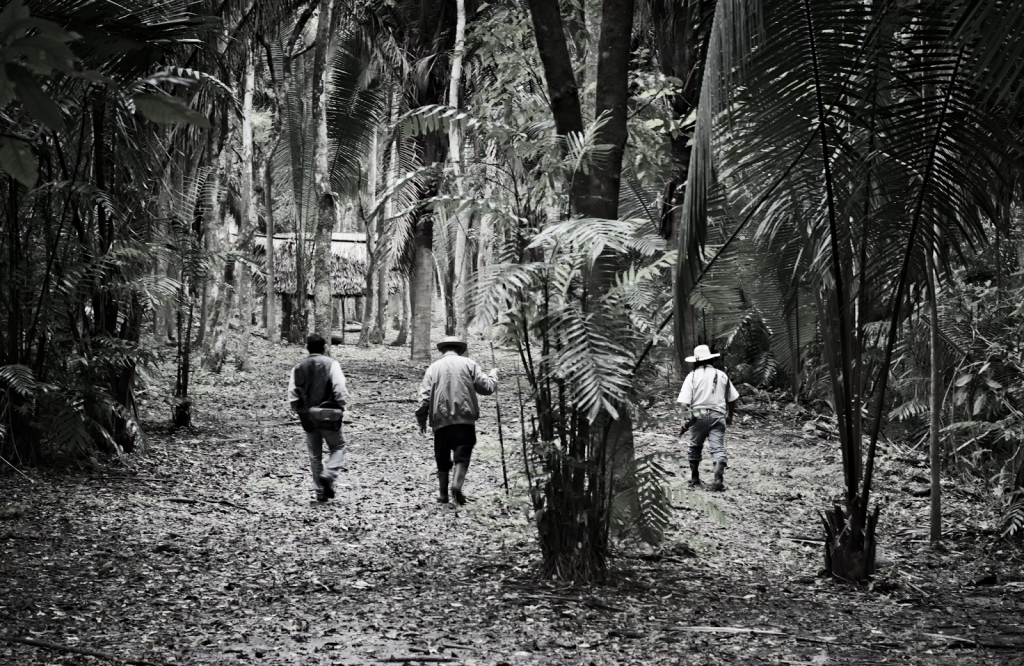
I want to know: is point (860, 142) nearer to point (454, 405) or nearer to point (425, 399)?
point (454, 405)

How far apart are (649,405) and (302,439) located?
7.79 meters

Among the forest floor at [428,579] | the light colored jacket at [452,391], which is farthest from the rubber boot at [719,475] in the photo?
the light colored jacket at [452,391]

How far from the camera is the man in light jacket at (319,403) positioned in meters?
9.08

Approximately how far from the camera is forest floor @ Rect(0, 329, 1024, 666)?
16.0ft

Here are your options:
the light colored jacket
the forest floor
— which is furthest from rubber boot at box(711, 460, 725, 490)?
the light colored jacket

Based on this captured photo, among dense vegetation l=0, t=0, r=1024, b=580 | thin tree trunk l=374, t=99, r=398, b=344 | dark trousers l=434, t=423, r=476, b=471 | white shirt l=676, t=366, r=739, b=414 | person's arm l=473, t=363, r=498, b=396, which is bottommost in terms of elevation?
dark trousers l=434, t=423, r=476, b=471

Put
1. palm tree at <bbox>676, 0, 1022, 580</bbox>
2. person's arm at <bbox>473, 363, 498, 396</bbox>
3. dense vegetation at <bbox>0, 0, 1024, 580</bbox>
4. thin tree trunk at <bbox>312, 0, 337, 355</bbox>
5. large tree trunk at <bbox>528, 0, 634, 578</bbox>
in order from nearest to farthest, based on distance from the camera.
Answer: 1. dense vegetation at <bbox>0, 0, 1024, 580</bbox>
2. palm tree at <bbox>676, 0, 1022, 580</bbox>
3. large tree trunk at <bbox>528, 0, 634, 578</bbox>
4. person's arm at <bbox>473, 363, 498, 396</bbox>
5. thin tree trunk at <bbox>312, 0, 337, 355</bbox>

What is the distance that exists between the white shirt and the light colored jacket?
9.29 ft

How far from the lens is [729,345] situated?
17.8 meters

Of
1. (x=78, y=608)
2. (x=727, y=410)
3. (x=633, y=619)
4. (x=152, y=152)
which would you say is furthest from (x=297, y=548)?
(x=727, y=410)

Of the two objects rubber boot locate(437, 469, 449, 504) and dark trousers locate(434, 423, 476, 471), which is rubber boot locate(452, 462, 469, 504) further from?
rubber boot locate(437, 469, 449, 504)

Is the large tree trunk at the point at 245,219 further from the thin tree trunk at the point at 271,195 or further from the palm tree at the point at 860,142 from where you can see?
the palm tree at the point at 860,142

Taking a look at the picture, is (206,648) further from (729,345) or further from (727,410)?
(729,345)

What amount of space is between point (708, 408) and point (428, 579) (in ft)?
16.6
